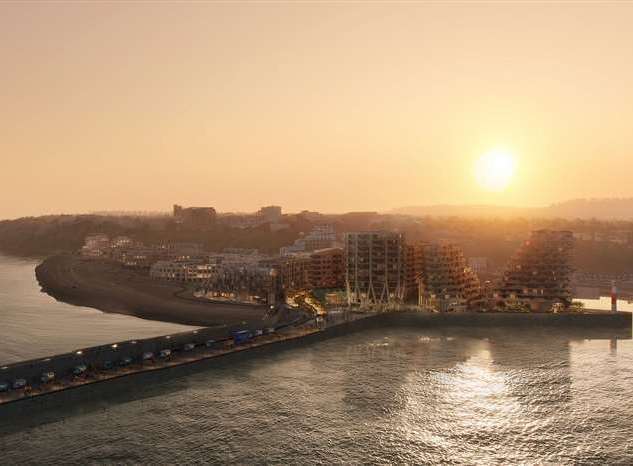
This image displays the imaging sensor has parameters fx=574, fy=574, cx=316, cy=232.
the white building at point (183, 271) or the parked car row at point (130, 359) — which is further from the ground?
the white building at point (183, 271)

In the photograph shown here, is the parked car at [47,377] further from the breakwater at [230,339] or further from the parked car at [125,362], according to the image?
the parked car at [125,362]

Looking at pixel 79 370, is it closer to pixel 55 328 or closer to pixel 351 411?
pixel 351 411

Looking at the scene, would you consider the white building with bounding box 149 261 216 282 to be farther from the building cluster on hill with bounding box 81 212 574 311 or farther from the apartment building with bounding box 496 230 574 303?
the apartment building with bounding box 496 230 574 303

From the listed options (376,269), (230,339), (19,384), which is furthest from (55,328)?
(376,269)

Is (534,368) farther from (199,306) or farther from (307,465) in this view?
(199,306)

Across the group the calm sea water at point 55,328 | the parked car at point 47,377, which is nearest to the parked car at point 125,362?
the parked car at point 47,377
